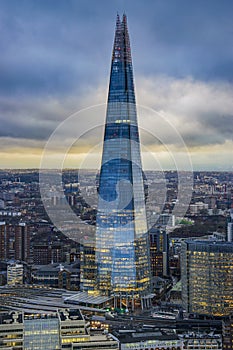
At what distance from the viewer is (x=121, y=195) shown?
56.7 ft

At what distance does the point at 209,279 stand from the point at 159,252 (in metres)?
5.83

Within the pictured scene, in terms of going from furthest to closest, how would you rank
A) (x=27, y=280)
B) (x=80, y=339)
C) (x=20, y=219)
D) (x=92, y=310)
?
(x=20, y=219)
(x=27, y=280)
(x=92, y=310)
(x=80, y=339)

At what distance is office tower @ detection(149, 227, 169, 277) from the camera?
21.5 meters

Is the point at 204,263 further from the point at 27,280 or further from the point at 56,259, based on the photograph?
the point at 56,259

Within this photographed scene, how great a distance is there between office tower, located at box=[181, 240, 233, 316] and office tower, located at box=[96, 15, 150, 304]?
167 cm

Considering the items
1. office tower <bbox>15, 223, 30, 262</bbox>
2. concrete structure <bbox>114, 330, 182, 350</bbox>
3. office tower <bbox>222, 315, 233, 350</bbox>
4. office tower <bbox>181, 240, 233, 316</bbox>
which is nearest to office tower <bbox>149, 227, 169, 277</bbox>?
office tower <bbox>181, 240, 233, 316</bbox>

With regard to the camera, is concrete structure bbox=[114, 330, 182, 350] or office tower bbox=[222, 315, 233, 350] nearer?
concrete structure bbox=[114, 330, 182, 350]

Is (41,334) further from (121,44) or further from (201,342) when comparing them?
(121,44)

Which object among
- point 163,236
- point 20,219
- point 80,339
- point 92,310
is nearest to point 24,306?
point 92,310

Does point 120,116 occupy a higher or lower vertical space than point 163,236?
higher

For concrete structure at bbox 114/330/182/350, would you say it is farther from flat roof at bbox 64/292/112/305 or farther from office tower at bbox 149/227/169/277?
office tower at bbox 149/227/169/277

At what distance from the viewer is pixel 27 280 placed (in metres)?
21.0

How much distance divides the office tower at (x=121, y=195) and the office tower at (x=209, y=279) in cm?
167

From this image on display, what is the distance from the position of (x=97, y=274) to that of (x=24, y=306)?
2.89m
